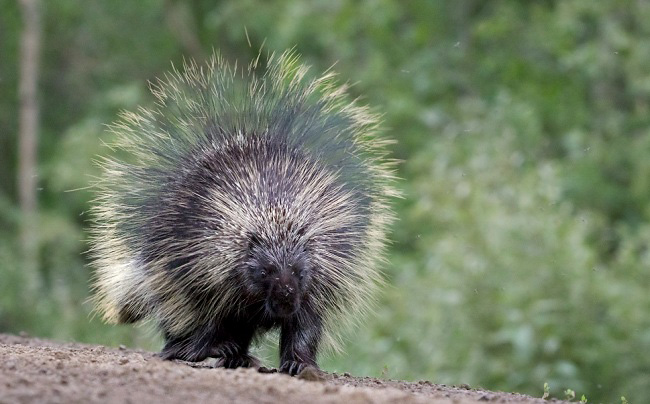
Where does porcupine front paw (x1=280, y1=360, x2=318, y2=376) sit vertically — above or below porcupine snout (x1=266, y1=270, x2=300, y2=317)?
below

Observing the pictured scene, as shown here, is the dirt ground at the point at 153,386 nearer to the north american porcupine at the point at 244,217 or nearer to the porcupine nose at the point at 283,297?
the porcupine nose at the point at 283,297

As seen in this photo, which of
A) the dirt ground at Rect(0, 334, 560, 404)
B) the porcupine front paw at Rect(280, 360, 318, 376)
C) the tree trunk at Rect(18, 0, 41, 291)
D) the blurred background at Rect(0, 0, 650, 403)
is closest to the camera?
the dirt ground at Rect(0, 334, 560, 404)

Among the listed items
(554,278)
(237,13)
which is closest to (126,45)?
(237,13)

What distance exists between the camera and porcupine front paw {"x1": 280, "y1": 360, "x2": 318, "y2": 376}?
615cm

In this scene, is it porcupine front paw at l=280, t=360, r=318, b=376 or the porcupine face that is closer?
the porcupine face

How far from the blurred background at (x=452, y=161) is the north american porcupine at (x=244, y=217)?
978mm

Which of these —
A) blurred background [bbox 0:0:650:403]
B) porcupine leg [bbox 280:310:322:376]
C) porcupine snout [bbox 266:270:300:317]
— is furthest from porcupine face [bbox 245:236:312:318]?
blurred background [bbox 0:0:650:403]

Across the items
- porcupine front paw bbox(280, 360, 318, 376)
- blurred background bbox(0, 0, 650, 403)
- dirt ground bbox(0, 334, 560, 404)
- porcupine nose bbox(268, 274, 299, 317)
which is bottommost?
dirt ground bbox(0, 334, 560, 404)

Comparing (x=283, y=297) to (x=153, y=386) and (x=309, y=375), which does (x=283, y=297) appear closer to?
(x=309, y=375)

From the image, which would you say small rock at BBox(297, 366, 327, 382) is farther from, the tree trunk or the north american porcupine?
the tree trunk

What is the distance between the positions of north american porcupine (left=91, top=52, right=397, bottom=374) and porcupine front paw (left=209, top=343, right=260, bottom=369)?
0.01 metres

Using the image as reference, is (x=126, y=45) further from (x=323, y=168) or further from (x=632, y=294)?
(x=323, y=168)

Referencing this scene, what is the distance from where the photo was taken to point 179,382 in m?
4.80

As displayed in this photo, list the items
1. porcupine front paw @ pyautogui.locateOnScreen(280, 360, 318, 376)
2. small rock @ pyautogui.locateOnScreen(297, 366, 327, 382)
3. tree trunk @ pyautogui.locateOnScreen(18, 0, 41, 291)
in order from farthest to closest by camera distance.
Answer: tree trunk @ pyautogui.locateOnScreen(18, 0, 41, 291) < porcupine front paw @ pyautogui.locateOnScreen(280, 360, 318, 376) < small rock @ pyautogui.locateOnScreen(297, 366, 327, 382)
